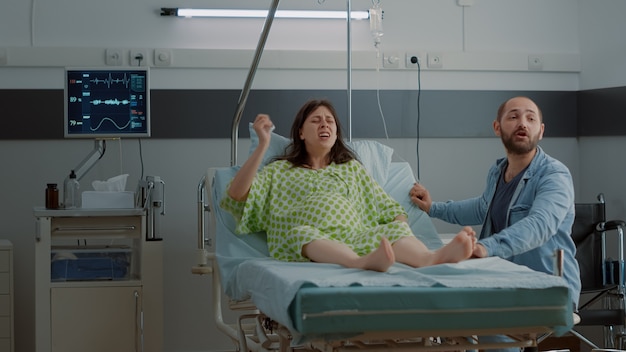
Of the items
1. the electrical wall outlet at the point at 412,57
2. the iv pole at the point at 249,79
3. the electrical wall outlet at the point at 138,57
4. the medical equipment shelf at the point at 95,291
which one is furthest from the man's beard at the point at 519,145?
the electrical wall outlet at the point at 138,57

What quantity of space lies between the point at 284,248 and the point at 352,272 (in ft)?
2.03

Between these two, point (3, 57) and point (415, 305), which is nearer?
point (415, 305)

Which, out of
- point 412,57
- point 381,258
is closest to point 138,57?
point 412,57

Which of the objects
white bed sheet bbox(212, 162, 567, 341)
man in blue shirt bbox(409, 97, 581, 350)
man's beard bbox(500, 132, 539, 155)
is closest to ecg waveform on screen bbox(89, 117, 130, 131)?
white bed sheet bbox(212, 162, 567, 341)

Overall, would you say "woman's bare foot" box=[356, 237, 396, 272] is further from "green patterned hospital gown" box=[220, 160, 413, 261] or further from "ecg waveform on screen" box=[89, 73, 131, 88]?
"ecg waveform on screen" box=[89, 73, 131, 88]

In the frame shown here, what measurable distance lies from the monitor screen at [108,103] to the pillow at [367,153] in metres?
0.72

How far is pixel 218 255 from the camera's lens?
3.25 metres

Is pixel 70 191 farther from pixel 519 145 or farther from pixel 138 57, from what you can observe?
pixel 519 145

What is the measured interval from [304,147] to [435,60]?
1548 millimetres

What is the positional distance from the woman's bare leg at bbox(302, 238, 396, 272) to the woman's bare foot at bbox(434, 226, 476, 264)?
194 mm

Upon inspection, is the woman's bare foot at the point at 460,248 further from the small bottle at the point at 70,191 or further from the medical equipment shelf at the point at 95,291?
the small bottle at the point at 70,191

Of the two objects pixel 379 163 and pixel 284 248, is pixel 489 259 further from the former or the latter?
pixel 379 163

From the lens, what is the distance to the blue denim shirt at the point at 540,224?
9.02 ft

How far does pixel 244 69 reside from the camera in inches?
188
